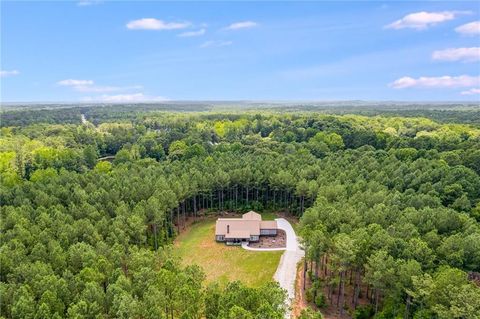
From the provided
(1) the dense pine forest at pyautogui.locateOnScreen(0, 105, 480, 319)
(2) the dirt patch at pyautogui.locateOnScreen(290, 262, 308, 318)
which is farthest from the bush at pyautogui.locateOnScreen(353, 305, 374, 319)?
(2) the dirt patch at pyautogui.locateOnScreen(290, 262, 308, 318)

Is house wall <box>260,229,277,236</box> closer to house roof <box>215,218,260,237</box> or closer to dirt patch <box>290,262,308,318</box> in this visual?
house roof <box>215,218,260,237</box>

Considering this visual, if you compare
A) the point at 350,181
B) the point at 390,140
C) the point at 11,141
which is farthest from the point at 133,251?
the point at 11,141

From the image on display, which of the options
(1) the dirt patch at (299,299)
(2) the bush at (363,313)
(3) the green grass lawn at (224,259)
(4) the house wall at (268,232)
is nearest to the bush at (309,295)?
(1) the dirt patch at (299,299)

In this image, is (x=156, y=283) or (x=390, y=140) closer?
(x=156, y=283)

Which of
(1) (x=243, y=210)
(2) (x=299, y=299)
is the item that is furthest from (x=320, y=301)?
(1) (x=243, y=210)

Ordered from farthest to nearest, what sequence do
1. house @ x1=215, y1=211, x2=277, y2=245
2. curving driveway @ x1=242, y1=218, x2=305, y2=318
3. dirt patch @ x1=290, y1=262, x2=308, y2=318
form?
1. house @ x1=215, y1=211, x2=277, y2=245
2. curving driveway @ x1=242, y1=218, x2=305, y2=318
3. dirt patch @ x1=290, y1=262, x2=308, y2=318

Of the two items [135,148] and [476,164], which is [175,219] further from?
[476,164]
